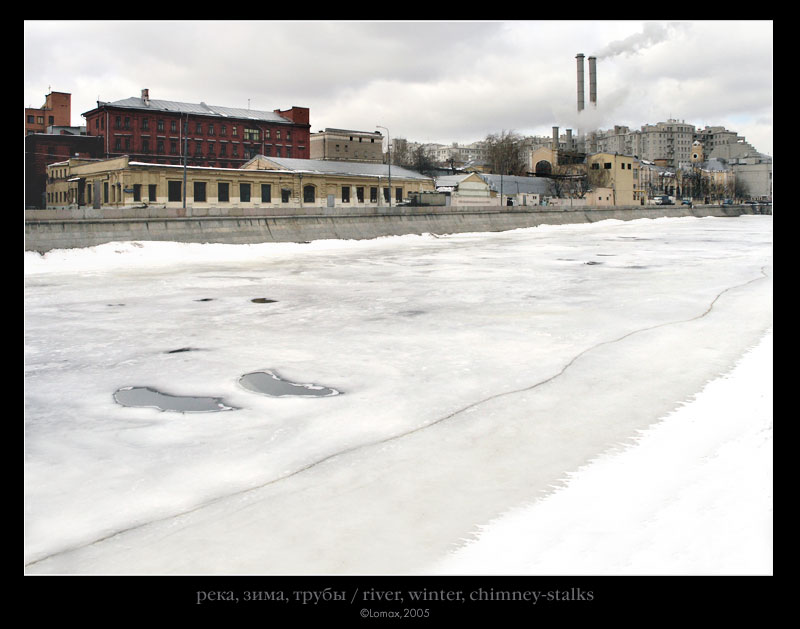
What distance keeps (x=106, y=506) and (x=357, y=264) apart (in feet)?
75.0

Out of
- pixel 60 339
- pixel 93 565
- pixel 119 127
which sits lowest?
pixel 93 565

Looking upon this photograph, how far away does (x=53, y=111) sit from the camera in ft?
332

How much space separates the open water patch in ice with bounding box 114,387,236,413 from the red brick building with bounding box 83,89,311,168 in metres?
66.7

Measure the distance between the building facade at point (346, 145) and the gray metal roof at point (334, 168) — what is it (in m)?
24.8

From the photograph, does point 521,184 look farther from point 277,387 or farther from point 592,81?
point 277,387

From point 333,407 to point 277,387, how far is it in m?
1.34

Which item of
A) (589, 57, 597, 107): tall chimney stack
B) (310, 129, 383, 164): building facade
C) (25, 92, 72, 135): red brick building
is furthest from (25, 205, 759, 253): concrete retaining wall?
(25, 92, 72, 135): red brick building

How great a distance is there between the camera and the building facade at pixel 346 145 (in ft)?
313

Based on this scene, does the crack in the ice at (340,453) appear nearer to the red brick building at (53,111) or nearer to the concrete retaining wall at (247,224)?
the concrete retaining wall at (247,224)

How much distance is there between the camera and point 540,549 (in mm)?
4969

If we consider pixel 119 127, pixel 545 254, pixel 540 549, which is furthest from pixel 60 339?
pixel 119 127

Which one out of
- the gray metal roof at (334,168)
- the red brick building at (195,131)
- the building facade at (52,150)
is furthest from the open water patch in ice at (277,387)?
the building facade at (52,150)

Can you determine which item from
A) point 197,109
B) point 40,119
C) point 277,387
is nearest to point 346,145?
point 197,109
